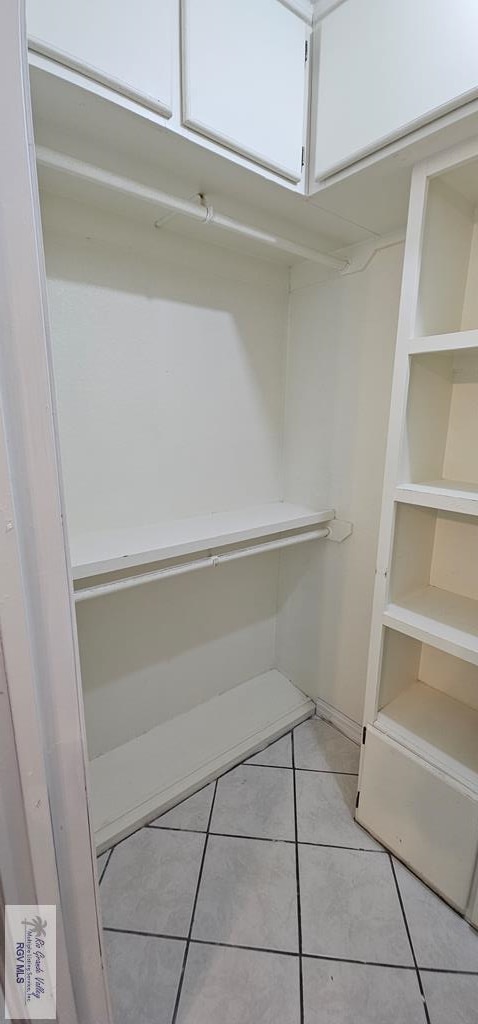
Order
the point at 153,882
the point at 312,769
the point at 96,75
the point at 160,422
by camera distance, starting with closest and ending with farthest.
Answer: the point at 96,75 < the point at 153,882 < the point at 160,422 < the point at 312,769

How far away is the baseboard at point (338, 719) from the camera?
1.81 m

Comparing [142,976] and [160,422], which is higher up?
[160,422]

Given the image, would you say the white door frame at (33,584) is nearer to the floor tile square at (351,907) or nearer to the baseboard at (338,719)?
the floor tile square at (351,907)

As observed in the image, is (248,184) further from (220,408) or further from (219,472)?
(219,472)

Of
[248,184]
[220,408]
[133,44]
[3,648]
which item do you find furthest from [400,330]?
[3,648]

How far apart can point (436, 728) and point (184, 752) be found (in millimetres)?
943

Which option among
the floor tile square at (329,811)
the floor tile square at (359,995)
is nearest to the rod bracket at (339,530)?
the floor tile square at (329,811)

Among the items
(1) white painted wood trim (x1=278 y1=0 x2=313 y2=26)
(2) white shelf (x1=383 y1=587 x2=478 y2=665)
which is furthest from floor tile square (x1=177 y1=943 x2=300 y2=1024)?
(1) white painted wood trim (x1=278 y1=0 x2=313 y2=26)

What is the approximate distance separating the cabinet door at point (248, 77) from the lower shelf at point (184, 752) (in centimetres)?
194

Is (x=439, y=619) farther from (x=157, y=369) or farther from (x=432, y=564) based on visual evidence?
(x=157, y=369)

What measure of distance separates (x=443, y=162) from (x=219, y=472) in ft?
3.70

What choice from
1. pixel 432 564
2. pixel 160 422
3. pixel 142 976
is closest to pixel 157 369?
pixel 160 422

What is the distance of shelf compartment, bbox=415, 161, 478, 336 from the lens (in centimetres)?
108

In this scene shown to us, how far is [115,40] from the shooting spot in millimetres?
825
